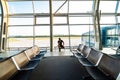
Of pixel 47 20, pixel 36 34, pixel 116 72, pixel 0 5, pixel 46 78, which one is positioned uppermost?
pixel 0 5

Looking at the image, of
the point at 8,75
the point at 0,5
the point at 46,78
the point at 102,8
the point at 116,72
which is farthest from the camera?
the point at 102,8

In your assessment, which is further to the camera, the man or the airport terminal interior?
the airport terminal interior

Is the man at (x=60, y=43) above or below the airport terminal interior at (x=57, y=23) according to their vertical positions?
below

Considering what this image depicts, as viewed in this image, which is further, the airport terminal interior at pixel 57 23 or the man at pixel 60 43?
the airport terminal interior at pixel 57 23

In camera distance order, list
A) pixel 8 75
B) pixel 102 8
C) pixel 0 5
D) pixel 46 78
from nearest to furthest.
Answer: pixel 8 75 < pixel 46 78 < pixel 0 5 < pixel 102 8

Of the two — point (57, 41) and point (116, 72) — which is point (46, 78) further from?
point (57, 41)

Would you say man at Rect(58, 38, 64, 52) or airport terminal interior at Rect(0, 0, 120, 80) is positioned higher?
airport terminal interior at Rect(0, 0, 120, 80)

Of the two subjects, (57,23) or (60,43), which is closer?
(60,43)

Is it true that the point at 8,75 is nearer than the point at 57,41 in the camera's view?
Yes

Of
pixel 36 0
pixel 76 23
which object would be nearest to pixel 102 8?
pixel 76 23

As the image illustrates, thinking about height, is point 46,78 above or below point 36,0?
below

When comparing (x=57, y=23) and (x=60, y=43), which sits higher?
(x=57, y=23)

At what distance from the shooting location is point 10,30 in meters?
15.0

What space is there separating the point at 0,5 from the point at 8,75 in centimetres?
997
